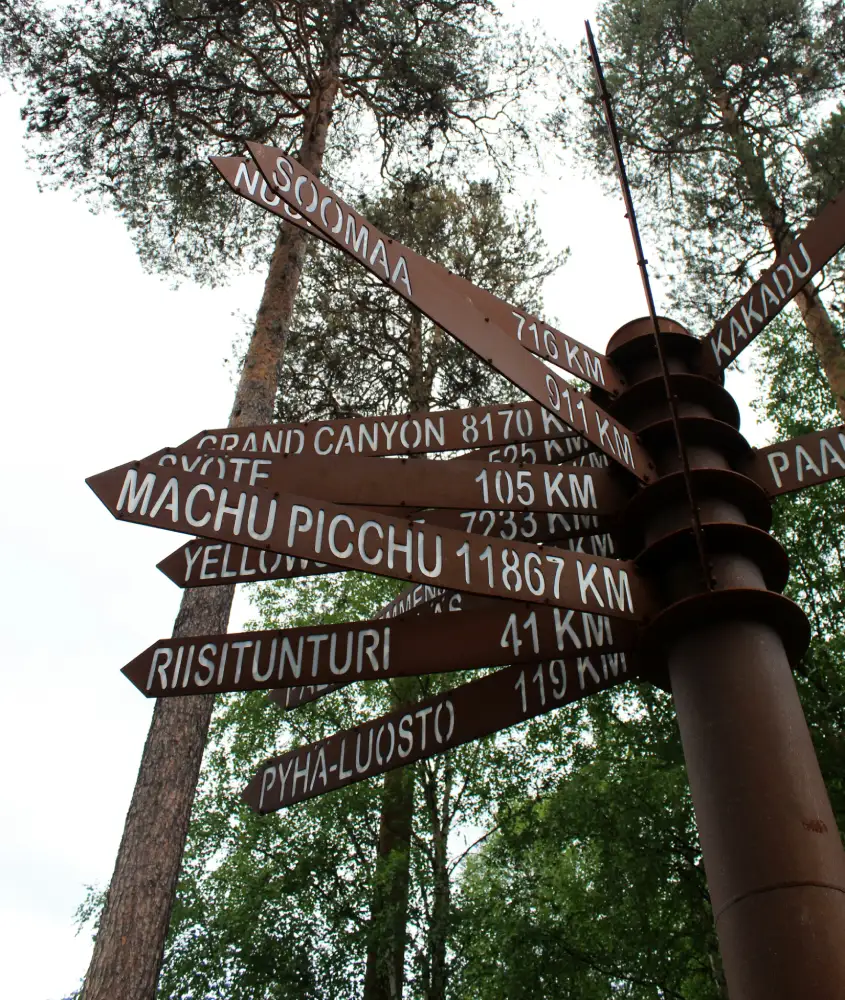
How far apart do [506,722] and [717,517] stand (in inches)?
41.3

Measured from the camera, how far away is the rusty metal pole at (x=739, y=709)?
2.33m

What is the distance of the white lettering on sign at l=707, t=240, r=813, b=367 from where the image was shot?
3.62 metres

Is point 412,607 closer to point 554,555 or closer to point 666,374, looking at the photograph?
point 554,555

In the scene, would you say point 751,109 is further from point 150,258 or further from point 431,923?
point 431,923

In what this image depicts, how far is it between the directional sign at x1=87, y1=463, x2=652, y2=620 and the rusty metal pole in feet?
0.85

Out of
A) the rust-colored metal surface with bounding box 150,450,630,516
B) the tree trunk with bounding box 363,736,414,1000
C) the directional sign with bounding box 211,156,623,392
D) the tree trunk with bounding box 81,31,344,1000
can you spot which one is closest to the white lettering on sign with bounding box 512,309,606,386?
the directional sign with bounding box 211,156,623,392

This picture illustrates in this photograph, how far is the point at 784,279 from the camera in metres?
3.66

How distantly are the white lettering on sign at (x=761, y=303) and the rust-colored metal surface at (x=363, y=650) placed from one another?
1.34 meters

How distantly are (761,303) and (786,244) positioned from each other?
8992 millimetres

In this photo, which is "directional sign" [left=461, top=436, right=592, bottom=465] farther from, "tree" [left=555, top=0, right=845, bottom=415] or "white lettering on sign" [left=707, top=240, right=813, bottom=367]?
"tree" [left=555, top=0, right=845, bottom=415]

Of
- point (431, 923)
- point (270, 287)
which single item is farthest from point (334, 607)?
point (270, 287)

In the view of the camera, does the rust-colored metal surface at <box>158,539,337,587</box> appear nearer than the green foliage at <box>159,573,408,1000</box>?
Yes

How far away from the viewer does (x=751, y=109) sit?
13500mm

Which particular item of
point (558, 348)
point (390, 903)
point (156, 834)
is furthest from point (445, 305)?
point (390, 903)
